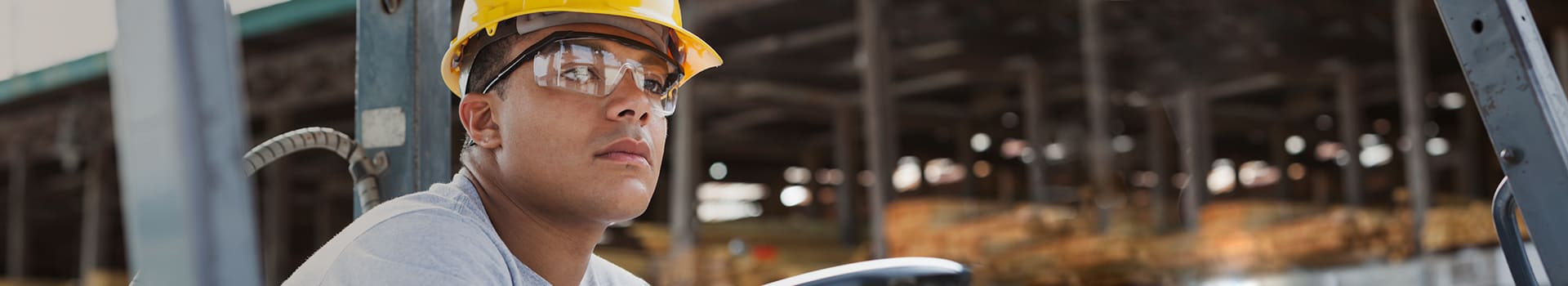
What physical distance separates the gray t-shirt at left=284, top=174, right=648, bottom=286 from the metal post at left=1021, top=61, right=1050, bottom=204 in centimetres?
1063

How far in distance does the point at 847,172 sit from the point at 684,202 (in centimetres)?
532

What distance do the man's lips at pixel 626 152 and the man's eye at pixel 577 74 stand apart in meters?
0.10

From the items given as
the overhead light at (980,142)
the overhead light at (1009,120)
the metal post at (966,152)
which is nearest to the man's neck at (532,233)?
the metal post at (966,152)

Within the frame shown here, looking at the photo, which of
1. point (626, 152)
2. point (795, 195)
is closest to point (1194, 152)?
point (626, 152)

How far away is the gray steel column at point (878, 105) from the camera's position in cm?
1055

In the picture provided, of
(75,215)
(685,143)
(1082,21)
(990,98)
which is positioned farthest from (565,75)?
(75,215)

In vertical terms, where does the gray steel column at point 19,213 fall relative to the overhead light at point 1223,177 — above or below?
above

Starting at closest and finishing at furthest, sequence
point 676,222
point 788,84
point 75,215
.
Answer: point 676,222 → point 788,84 → point 75,215

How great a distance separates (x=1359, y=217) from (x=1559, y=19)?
2.64 meters

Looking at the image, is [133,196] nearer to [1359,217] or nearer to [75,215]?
[1359,217]

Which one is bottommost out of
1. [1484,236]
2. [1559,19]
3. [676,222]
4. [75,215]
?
[1484,236]

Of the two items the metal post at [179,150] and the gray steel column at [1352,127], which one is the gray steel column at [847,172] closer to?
the gray steel column at [1352,127]

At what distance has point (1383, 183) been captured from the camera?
75.8ft

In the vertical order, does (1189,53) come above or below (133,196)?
above
